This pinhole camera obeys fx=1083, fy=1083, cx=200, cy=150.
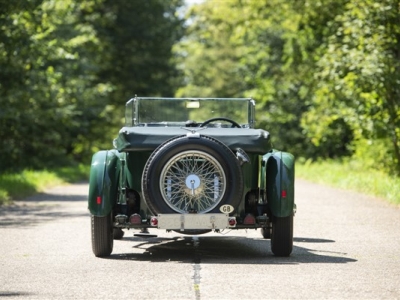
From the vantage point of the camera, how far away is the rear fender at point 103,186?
36.8 feet

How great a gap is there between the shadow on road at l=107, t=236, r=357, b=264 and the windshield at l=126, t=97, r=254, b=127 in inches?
58.1

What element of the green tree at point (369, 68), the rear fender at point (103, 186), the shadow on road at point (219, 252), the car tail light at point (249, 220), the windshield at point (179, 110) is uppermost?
the green tree at point (369, 68)

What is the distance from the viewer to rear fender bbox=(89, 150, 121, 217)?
11.2 m

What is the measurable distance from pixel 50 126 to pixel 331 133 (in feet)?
35.2

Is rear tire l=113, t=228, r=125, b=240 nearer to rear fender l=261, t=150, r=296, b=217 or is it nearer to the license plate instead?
rear fender l=261, t=150, r=296, b=217

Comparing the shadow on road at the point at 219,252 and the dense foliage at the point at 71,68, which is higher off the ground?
the dense foliage at the point at 71,68

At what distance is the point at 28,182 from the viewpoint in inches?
1027

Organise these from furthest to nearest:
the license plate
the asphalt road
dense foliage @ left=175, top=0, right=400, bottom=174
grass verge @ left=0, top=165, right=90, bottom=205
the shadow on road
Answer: dense foliage @ left=175, top=0, right=400, bottom=174
grass verge @ left=0, top=165, right=90, bottom=205
the shadow on road
the license plate
the asphalt road

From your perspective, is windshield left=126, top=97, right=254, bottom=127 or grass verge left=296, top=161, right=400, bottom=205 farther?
grass verge left=296, top=161, right=400, bottom=205

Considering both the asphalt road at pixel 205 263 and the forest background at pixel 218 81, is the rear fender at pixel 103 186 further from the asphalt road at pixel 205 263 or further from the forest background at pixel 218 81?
the forest background at pixel 218 81

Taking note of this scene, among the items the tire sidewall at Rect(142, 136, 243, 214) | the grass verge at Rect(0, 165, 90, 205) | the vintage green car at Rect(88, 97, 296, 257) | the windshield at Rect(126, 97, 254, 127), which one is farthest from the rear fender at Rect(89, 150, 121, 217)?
the grass verge at Rect(0, 165, 90, 205)

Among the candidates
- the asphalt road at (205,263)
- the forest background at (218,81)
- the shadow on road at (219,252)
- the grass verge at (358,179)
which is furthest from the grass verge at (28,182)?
the shadow on road at (219,252)

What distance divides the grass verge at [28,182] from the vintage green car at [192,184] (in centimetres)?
1008

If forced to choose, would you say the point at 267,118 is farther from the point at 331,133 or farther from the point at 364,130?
the point at 364,130
